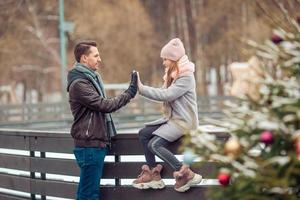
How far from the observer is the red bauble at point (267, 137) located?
419cm

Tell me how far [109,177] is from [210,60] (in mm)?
51171

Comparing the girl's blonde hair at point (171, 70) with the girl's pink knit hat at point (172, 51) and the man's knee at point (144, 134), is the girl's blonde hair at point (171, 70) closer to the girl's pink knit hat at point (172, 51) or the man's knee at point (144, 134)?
the girl's pink knit hat at point (172, 51)

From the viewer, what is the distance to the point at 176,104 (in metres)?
Answer: 7.91

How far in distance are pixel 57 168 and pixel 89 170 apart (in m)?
1.17

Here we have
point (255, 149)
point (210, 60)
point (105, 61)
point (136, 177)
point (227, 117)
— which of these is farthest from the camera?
point (210, 60)

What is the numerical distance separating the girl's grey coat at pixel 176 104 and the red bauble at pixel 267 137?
11.5ft

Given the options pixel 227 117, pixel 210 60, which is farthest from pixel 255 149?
pixel 210 60

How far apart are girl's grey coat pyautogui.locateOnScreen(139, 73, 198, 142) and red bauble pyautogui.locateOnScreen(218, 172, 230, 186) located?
131 inches

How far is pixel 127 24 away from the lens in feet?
179

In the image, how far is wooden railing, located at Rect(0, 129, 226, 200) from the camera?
27.5ft

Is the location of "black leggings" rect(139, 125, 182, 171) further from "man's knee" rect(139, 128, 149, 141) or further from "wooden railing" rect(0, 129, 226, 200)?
"wooden railing" rect(0, 129, 226, 200)

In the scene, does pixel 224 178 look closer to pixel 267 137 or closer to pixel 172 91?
pixel 267 137

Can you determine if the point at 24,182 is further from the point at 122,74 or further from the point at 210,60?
the point at 210,60

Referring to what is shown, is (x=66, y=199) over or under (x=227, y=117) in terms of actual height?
under
